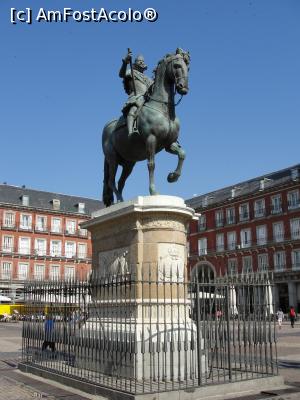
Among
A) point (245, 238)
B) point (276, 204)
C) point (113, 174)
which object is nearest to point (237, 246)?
point (245, 238)

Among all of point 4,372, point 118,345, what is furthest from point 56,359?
point 118,345

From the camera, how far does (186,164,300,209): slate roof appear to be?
51.2m

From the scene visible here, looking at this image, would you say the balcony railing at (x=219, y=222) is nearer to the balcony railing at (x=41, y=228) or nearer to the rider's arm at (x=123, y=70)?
the balcony railing at (x=41, y=228)

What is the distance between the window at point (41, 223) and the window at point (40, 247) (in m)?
1.39

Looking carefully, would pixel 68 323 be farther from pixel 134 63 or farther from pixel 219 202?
pixel 219 202

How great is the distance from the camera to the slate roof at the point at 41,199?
195 feet

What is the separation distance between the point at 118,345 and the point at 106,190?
4051mm

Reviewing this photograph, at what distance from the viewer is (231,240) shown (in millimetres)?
54531

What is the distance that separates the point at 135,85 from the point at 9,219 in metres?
51.0

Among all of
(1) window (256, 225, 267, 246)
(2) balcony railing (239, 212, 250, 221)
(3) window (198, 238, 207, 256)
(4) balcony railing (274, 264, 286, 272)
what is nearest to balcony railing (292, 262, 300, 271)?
(4) balcony railing (274, 264, 286, 272)

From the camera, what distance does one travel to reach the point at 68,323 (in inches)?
366

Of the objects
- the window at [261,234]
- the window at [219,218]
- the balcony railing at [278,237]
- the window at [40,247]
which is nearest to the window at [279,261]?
the balcony railing at [278,237]

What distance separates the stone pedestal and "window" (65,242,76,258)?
53734 millimetres

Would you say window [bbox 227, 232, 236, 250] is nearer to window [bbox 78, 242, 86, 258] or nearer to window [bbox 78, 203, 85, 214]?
window [bbox 78, 242, 86, 258]
